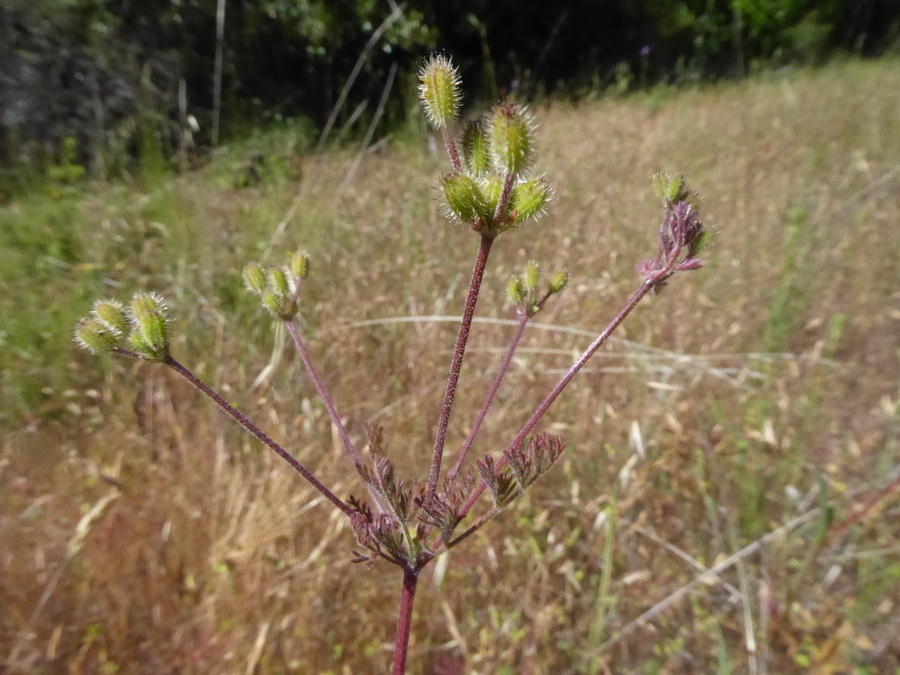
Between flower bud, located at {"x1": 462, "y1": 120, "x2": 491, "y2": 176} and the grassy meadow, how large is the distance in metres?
0.89

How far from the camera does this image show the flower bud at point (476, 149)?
2.28 feet

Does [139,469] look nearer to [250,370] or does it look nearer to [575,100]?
[250,370]

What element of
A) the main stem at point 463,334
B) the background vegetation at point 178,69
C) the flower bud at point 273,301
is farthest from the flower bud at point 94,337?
the background vegetation at point 178,69

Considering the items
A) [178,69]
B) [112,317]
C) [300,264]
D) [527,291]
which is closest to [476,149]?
[527,291]

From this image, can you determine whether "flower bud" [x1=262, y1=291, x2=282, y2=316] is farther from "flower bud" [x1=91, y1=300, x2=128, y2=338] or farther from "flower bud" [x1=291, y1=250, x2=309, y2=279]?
"flower bud" [x1=91, y1=300, x2=128, y2=338]

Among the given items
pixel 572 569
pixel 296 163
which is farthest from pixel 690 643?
pixel 296 163

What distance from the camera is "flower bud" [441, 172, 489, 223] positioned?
620mm

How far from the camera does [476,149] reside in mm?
698

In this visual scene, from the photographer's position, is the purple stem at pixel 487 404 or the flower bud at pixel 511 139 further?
the purple stem at pixel 487 404

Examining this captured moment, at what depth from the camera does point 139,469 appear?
6.83 feet

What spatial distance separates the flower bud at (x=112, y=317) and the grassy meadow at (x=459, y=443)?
32.5 inches

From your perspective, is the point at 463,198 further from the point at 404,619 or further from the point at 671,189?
the point at 404,619

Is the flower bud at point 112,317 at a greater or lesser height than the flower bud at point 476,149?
lesser

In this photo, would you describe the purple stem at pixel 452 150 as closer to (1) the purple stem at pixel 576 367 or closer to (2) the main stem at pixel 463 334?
(2) the main stem at pixel 463 334
